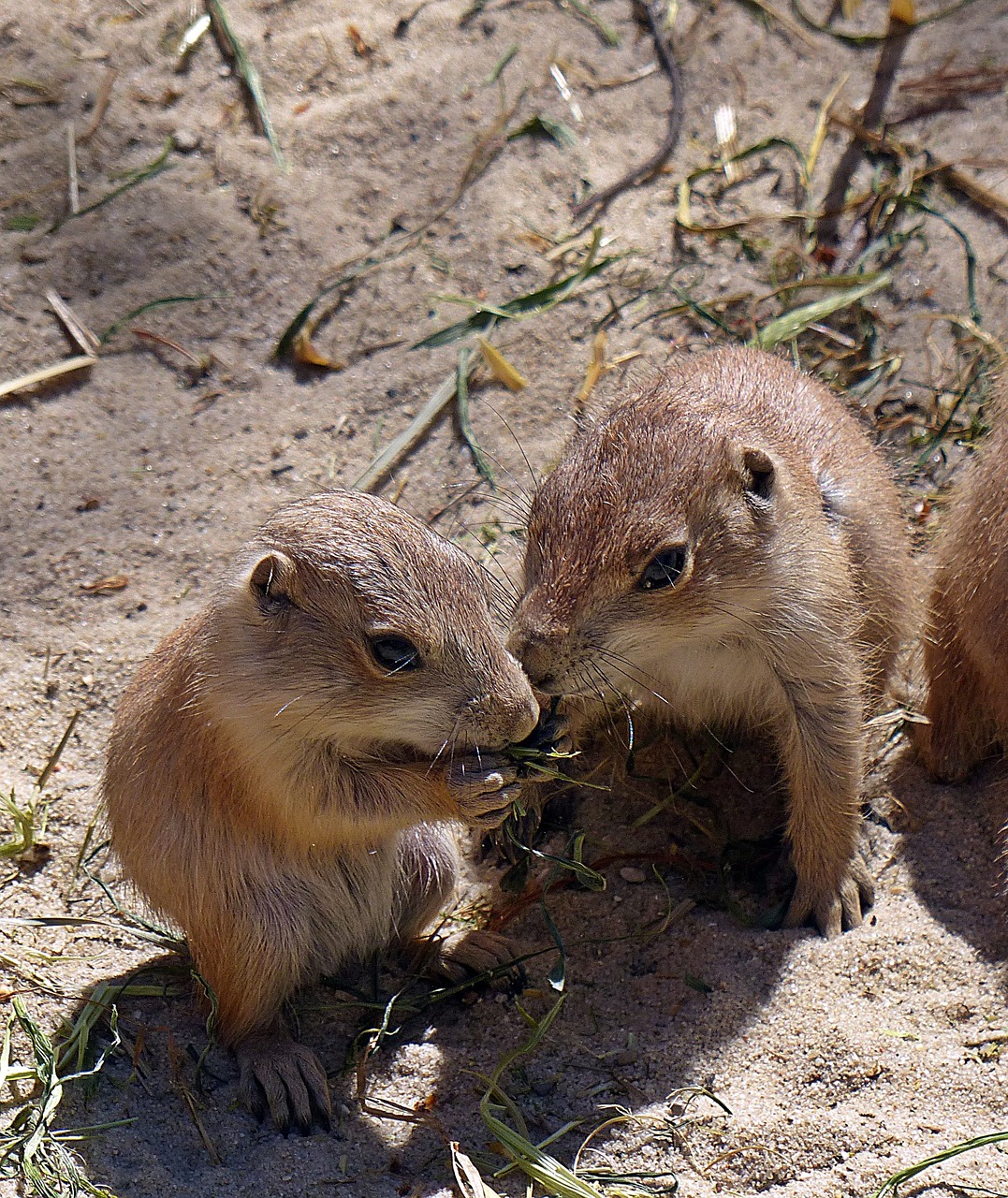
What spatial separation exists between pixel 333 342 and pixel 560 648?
2.58 m

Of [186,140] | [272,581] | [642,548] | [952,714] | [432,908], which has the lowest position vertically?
[432,908]

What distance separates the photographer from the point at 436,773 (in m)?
3.59

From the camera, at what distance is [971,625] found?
162 inches

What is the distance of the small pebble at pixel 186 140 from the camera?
20.1ft

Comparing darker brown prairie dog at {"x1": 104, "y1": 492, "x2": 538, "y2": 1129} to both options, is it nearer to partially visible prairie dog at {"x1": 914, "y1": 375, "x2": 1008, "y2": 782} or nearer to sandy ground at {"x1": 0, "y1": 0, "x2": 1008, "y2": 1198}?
sandy ground at {"x1": 0, "y1": 0, "x2": 1008, "y2": 1198}

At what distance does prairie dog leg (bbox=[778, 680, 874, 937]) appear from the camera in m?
4.07

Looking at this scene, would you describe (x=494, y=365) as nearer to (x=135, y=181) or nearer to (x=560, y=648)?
(x=135, y=181)

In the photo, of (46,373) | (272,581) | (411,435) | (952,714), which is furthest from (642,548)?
(46,373)

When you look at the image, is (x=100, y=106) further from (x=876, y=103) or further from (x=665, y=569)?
(x=665, y=569)

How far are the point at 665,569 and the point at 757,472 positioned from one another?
0.43m

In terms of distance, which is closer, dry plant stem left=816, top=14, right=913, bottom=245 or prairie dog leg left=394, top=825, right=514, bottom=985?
prairie dog leg left=394, top=825, right=514, bottom=985

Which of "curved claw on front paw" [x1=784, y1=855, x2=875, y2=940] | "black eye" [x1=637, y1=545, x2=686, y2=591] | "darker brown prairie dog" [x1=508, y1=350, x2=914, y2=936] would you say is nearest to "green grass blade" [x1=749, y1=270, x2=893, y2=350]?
"darker brown prairie dog" [x1=508, y1=350, x2=914, y2=936]

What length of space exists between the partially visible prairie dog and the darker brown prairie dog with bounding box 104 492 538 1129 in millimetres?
1465

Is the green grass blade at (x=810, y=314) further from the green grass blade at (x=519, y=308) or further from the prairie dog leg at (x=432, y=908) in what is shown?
the prairie dog leg at (x=432, y=908)
